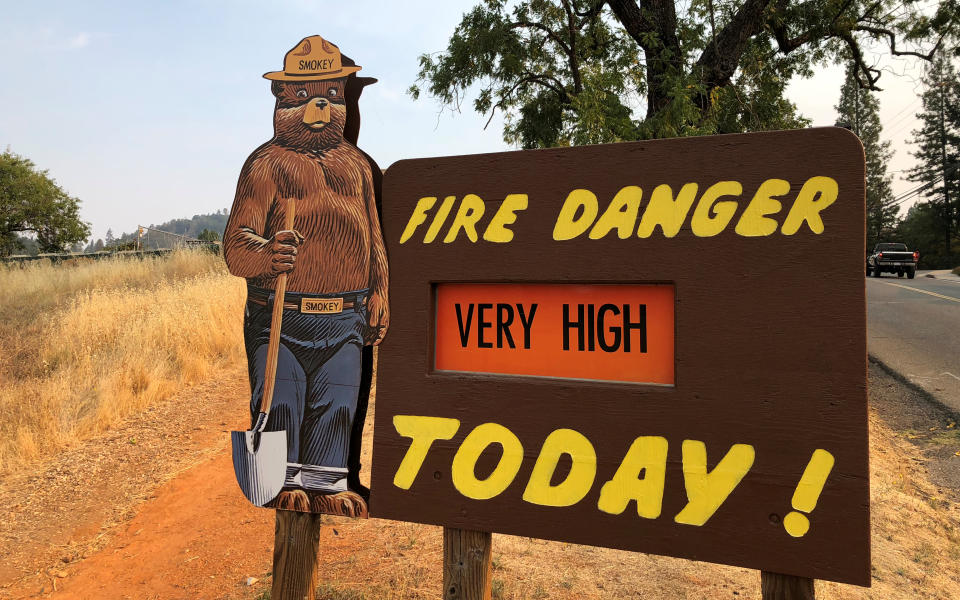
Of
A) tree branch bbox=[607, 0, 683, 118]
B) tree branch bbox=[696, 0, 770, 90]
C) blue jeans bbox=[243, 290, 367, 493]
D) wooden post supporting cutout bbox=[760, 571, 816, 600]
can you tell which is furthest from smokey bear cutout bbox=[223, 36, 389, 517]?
tree branch bbox=[696, 0, 770, 90]

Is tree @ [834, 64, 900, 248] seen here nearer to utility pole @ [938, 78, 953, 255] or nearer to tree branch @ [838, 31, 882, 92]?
utility pole @ [938, 78, 953, 255]

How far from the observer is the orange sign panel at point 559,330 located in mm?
2049

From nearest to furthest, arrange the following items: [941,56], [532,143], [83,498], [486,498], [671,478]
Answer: [671,478]
[486,498]
[83,498]
[941,56]
[532,143]

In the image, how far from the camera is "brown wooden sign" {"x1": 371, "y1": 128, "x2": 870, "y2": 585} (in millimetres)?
1840

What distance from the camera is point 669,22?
8.05m

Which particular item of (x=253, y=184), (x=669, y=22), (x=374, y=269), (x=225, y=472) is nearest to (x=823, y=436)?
(x=374, y=269)

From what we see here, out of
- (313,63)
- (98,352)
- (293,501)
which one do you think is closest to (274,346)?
(293,501)

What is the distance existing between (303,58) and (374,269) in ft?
3.90

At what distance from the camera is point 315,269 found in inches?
102

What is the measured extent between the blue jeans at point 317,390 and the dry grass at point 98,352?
550 cm

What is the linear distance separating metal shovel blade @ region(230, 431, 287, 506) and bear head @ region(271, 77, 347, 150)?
142cm

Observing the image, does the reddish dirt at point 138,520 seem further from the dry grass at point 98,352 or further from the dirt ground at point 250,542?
the dry grass at point 98,352

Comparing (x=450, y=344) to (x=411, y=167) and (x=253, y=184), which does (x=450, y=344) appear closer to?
(x=411, y=167)

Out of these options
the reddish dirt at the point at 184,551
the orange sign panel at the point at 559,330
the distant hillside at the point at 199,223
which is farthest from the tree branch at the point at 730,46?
the distant hillside at the point at 199,223
